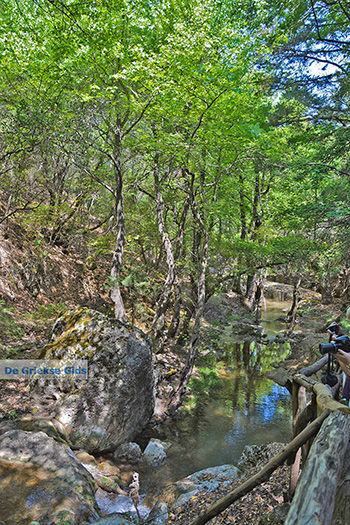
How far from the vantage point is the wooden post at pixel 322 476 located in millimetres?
1945

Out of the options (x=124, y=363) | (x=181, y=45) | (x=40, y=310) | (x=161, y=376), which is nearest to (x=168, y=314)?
(x=161, y=376)

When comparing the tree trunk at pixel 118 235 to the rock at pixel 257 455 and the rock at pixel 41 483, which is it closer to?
the rock at pixel 41 483

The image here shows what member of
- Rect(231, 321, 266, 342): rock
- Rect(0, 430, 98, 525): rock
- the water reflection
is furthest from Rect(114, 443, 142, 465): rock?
Rect(231, 321, 266, 342): rock

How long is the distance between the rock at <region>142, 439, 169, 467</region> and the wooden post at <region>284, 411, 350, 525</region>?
17.4 feet

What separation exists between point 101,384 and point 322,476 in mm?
5558

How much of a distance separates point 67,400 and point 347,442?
577 centimetres

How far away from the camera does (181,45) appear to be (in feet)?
23.7

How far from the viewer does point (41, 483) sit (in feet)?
14.4

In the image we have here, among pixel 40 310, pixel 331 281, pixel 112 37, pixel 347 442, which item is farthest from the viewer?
pixel 331 281

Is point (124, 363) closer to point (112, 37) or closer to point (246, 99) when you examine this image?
point (246, 99)

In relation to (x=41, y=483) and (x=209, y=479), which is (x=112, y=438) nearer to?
(x=209, y=479)

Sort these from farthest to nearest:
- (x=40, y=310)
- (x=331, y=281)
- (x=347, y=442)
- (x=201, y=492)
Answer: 1. (x=331, y=281)
2. (x=40, y=310)
3. (x=201, y=492)
4. (x=347, y=442)

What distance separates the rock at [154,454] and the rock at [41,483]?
190 centimetres

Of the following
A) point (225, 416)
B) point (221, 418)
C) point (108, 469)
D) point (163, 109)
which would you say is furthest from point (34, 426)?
point (163, 109)
